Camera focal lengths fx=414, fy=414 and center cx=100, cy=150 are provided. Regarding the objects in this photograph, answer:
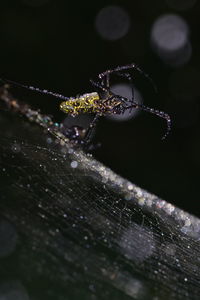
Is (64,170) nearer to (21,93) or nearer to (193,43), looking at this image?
(21,93)

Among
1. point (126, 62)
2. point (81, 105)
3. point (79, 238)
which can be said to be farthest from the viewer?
point (126, 62)

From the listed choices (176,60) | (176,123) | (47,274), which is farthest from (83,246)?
(176,60)

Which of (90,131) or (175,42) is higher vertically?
(175,42)

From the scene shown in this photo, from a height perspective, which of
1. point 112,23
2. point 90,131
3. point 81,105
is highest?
point 112,23

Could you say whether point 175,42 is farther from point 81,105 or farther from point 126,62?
point 81,105

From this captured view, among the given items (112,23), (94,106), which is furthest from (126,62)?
(94,106)

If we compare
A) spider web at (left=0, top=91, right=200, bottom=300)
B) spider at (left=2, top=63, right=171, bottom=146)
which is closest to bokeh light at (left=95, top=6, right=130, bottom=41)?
spider at (left=2, top=63, right=171, bottom=146)
